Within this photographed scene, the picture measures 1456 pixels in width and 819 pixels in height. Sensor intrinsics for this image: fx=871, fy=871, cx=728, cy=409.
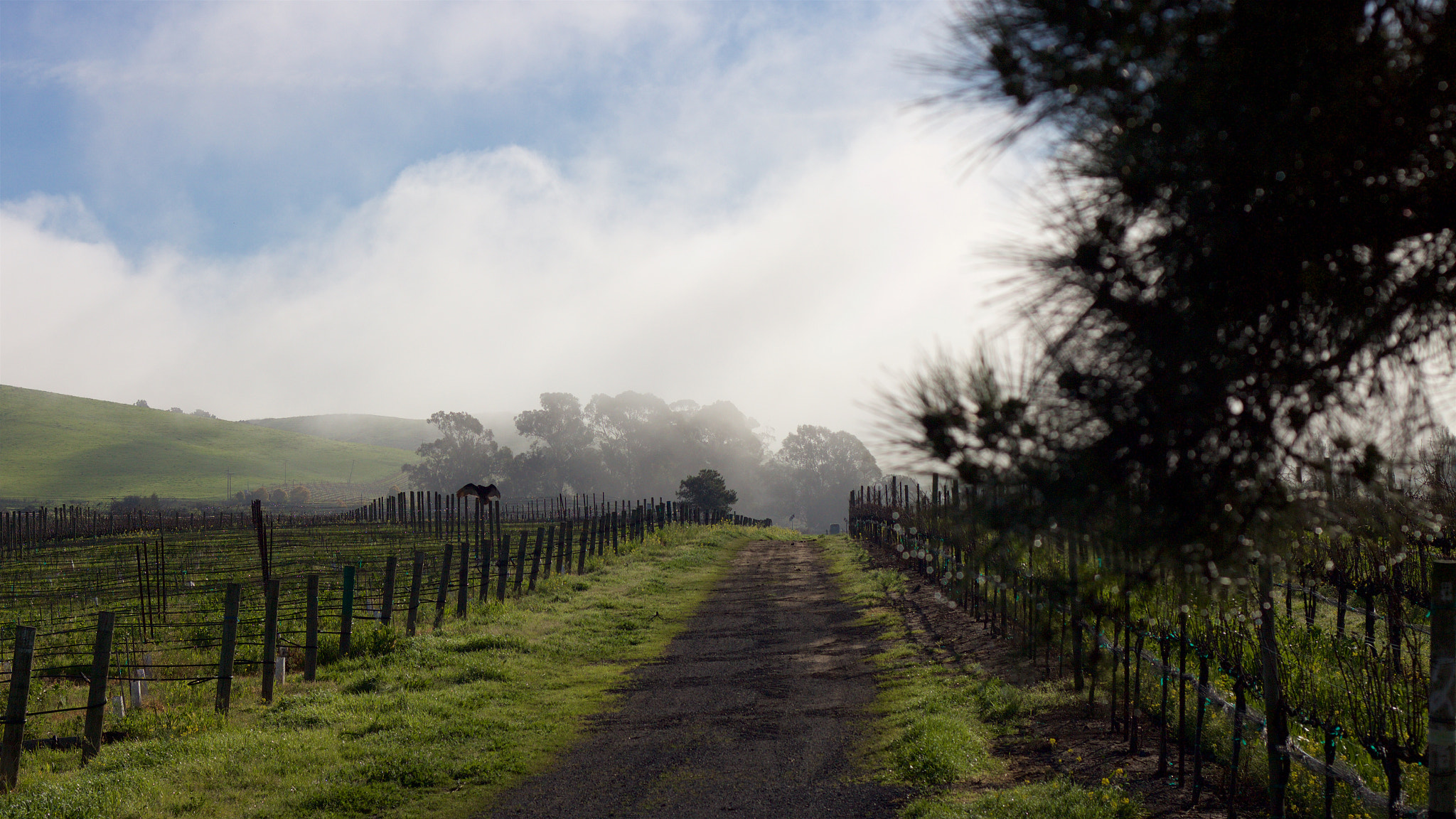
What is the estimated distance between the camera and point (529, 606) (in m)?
15.0

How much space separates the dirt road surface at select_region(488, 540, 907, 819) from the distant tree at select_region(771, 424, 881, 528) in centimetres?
11377

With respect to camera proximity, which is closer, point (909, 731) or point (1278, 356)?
point (1278, 356)

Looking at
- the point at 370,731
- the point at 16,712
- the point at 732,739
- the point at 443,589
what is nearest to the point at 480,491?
the point at 443,589

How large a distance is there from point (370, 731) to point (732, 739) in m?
3.19

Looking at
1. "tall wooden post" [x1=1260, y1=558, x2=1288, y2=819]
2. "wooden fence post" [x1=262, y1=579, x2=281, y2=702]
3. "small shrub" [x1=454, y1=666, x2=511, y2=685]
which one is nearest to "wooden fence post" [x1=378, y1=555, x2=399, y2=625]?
"small shrub" [x1=454, y1=666, x2=511, y2=685]

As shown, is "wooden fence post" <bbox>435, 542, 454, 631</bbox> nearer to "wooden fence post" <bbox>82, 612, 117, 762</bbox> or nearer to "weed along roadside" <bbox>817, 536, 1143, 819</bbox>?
"wooden fence post" <bbox>82, 612, 117, 762</bbox>

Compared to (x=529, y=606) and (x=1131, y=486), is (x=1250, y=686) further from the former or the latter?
(x=529, y=606)

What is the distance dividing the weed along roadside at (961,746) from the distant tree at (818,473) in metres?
116

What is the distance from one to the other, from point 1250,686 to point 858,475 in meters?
124

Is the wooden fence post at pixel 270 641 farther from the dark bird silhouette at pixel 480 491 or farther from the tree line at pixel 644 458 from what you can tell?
the tree line at pixel 644 458

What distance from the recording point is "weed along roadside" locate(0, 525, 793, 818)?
19.8ft

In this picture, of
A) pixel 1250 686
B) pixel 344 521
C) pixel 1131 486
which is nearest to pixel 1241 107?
pixel 1131 486

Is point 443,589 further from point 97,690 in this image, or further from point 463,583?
point 97,690

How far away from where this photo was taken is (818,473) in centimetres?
12812
